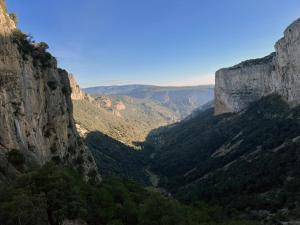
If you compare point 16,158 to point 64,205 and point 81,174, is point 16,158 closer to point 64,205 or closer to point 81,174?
point 64,205

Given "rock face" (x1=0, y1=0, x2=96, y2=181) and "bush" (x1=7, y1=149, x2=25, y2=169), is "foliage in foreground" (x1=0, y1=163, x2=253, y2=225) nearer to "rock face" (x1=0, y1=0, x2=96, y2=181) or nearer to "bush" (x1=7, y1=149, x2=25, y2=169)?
"bush" (x1=7, y1=149, x2=25, y2=169)

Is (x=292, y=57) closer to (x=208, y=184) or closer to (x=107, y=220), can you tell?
(x=208, y=184)

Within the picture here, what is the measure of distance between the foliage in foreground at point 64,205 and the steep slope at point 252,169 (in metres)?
35.9

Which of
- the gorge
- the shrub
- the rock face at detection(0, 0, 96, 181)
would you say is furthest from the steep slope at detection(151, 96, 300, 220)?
the shrub

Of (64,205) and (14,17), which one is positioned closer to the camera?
(64,205)

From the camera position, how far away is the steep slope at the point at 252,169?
102375 millimetres

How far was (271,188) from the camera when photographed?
357 feet

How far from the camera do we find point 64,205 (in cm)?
4416

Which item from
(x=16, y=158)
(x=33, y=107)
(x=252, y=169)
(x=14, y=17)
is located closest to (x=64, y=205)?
(x=16, y=158)

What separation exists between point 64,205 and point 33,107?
30839 millimetres

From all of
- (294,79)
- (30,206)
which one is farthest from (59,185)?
(294,79)

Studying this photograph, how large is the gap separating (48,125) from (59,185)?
1374 inches

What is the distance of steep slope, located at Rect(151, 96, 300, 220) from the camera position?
102375mm

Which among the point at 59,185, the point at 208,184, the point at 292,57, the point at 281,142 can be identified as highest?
the point at 292,57
